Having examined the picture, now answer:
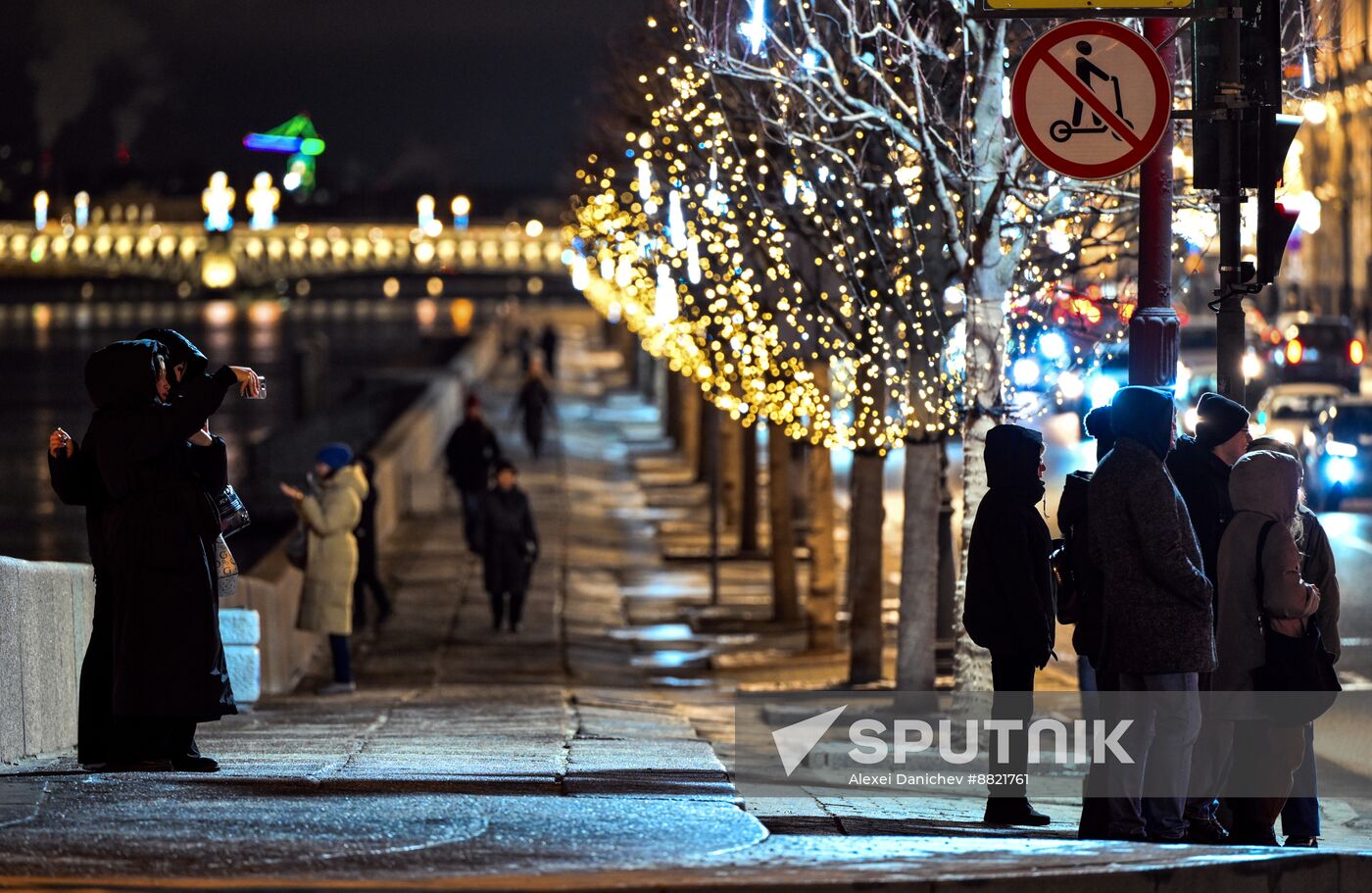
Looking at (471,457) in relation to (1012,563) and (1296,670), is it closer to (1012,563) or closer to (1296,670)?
(1012,563)

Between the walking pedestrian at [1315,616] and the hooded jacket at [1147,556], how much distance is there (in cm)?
92

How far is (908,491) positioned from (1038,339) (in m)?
1.39

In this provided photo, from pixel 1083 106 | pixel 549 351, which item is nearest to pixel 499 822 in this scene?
pixel 1083 106

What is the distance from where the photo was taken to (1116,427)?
24.8ft

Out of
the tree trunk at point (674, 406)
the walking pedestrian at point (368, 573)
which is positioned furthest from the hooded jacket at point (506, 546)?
the tree trunk at point (674, 406)

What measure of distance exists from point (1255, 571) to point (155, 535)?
3944 millimetres

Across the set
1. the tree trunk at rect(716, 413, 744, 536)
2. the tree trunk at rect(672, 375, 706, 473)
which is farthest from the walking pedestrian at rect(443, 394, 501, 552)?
the tree trunk at rect(672, 375, 706, 473)

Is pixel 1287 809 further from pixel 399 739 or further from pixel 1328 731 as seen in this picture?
pixel 1328 731

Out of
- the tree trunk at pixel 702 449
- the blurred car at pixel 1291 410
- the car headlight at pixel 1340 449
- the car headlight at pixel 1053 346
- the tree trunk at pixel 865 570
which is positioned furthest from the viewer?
the tree trunk at pixel 702 449

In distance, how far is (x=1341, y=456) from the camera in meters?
26.0

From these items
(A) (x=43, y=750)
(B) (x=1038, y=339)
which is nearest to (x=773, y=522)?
(B) (x=1038, y=339)

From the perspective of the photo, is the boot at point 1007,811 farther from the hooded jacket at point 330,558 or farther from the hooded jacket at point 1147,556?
the hooded jacket at point 330,558

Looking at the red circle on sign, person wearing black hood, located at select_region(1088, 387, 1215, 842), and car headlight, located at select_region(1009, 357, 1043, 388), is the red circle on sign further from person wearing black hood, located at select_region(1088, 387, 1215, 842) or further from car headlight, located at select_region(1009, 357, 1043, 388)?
car headlight, located at select_region(1009, 357, 1043, 388)

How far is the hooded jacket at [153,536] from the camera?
7949 mm
